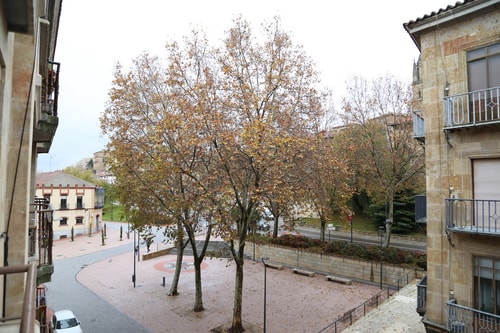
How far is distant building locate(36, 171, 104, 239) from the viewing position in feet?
144

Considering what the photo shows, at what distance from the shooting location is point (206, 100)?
1466 centimetres

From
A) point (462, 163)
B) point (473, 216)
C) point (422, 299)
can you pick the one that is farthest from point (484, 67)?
point (422, 299)

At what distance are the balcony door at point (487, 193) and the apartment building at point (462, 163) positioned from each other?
0.02m

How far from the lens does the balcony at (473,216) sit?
891 centimetres

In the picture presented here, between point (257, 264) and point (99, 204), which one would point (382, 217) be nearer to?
point (257, 264)

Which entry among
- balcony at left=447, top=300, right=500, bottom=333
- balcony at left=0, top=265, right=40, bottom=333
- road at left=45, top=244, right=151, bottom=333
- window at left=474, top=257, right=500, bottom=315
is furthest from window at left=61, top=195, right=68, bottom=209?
balcony at left=0, top=265, right=40, bottom=333

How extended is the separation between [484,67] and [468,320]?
7334 mm

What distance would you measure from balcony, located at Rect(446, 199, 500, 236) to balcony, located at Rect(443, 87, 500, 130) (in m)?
2.20

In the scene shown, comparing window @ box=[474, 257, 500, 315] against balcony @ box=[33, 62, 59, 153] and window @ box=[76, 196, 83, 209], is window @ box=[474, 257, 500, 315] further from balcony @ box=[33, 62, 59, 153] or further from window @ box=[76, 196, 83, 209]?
window @ box=[76, 196, 83, 209]

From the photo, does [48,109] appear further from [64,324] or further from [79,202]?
[79,202]

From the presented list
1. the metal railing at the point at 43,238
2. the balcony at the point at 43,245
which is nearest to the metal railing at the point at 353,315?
the balcony at the point at 43,245

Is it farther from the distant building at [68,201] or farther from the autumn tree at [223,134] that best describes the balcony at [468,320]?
the distant building at [68,201]

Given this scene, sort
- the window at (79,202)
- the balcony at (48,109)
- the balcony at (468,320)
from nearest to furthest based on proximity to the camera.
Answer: the balcony at (48,109)
the balcony at (468,320)
the window at (79,202)

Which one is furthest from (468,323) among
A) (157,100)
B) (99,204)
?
(99,204)
